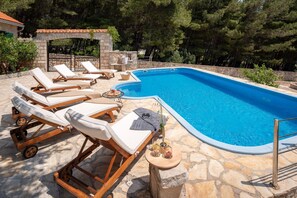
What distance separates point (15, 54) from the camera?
10.7 m

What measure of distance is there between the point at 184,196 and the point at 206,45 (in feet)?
78.8

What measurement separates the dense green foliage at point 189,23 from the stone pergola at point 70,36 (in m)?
5.53

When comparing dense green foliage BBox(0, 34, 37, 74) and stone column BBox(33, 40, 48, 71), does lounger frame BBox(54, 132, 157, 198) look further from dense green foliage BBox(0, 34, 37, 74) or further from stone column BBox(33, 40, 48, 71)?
stone column BBox(33, 40, 48, 71)

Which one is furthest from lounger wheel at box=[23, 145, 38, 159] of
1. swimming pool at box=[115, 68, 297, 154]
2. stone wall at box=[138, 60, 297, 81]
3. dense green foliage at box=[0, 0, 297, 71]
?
dense green foliage at box=[0, 0, 297, 71]

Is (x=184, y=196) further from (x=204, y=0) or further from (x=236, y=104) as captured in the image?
(x=204, y=0)

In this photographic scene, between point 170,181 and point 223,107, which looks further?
point 223,107

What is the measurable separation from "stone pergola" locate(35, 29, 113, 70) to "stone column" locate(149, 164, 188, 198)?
12.3 metres

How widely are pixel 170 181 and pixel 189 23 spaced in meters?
20.2

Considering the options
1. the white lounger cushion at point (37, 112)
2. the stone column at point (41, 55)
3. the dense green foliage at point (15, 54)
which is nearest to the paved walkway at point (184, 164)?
the white lounger cushion at point (37, 112)

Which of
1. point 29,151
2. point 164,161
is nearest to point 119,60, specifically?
point 29,151

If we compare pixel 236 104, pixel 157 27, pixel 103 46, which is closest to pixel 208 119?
pixel 236 104

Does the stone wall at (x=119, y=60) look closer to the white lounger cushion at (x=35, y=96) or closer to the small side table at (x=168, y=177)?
the white lounger cushion at (x=35, y=96)

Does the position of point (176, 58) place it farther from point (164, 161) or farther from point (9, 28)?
point (164, 161)

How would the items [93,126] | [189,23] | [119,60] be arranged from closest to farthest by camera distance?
[93,126] → [119,60] → [189,23]
